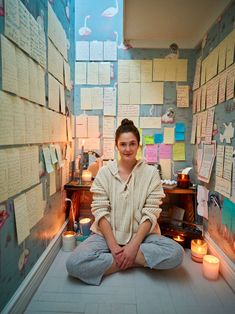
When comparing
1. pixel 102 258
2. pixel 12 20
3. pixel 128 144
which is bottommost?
pixel 102 258

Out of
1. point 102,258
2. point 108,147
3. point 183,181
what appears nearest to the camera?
point 102,258

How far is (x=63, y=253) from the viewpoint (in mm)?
1617

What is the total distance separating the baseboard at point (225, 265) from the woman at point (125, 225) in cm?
25

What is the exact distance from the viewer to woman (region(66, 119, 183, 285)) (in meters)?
1.30

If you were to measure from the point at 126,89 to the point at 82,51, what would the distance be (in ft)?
1.68

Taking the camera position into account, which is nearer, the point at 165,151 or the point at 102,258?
the point at 102,258

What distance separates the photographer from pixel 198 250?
152 cm

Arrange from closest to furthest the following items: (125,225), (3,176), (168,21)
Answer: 1. (3,176)
2. (125,225)
3. (168,21)

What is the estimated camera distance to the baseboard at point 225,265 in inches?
49.1

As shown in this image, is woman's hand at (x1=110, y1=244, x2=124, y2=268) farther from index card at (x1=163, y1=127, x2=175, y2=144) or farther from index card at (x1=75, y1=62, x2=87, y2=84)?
index card at (x1=75, y1=62, x2=87, y2=84)

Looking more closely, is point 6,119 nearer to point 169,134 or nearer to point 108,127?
point 108,127

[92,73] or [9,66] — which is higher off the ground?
[92,73]

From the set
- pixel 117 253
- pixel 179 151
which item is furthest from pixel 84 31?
pixel 117 253

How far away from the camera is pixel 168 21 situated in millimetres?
1631
